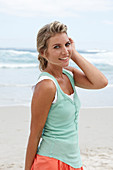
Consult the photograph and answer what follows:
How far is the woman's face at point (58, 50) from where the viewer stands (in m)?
1.89

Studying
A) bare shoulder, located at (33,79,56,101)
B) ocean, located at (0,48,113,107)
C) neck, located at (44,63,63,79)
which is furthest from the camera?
ocean, located at (0,48,113,107)

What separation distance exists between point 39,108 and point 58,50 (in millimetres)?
361

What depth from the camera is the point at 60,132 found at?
6.25 ft

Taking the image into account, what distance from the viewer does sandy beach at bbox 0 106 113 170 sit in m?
4.61

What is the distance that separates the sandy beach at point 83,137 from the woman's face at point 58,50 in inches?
107

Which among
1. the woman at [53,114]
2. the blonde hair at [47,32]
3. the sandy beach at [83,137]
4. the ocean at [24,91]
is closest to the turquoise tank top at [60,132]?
the woman at [53,114]

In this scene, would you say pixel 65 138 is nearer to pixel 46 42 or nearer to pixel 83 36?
pixel 46 42

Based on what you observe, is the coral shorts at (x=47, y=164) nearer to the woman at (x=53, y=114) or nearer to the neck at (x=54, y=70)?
the woman at (x=53, y=114)

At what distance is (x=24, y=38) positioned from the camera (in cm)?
3153

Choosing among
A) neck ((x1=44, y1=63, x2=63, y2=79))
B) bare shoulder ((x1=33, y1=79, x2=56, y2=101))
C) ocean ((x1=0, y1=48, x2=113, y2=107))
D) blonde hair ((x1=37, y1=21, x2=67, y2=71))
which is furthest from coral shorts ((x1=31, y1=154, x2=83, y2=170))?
ocean ((x1=0, y1=48, x2=113, y2=107))

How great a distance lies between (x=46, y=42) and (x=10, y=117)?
564 centimetres

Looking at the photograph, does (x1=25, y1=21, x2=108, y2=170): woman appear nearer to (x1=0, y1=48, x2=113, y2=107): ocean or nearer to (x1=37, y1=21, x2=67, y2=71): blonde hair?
(x1=37, y1=21, x2=67, y2=71): blonde hair

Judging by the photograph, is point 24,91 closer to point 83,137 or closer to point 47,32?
point 83,137

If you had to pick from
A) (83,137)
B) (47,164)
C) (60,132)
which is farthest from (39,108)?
(83,137)
